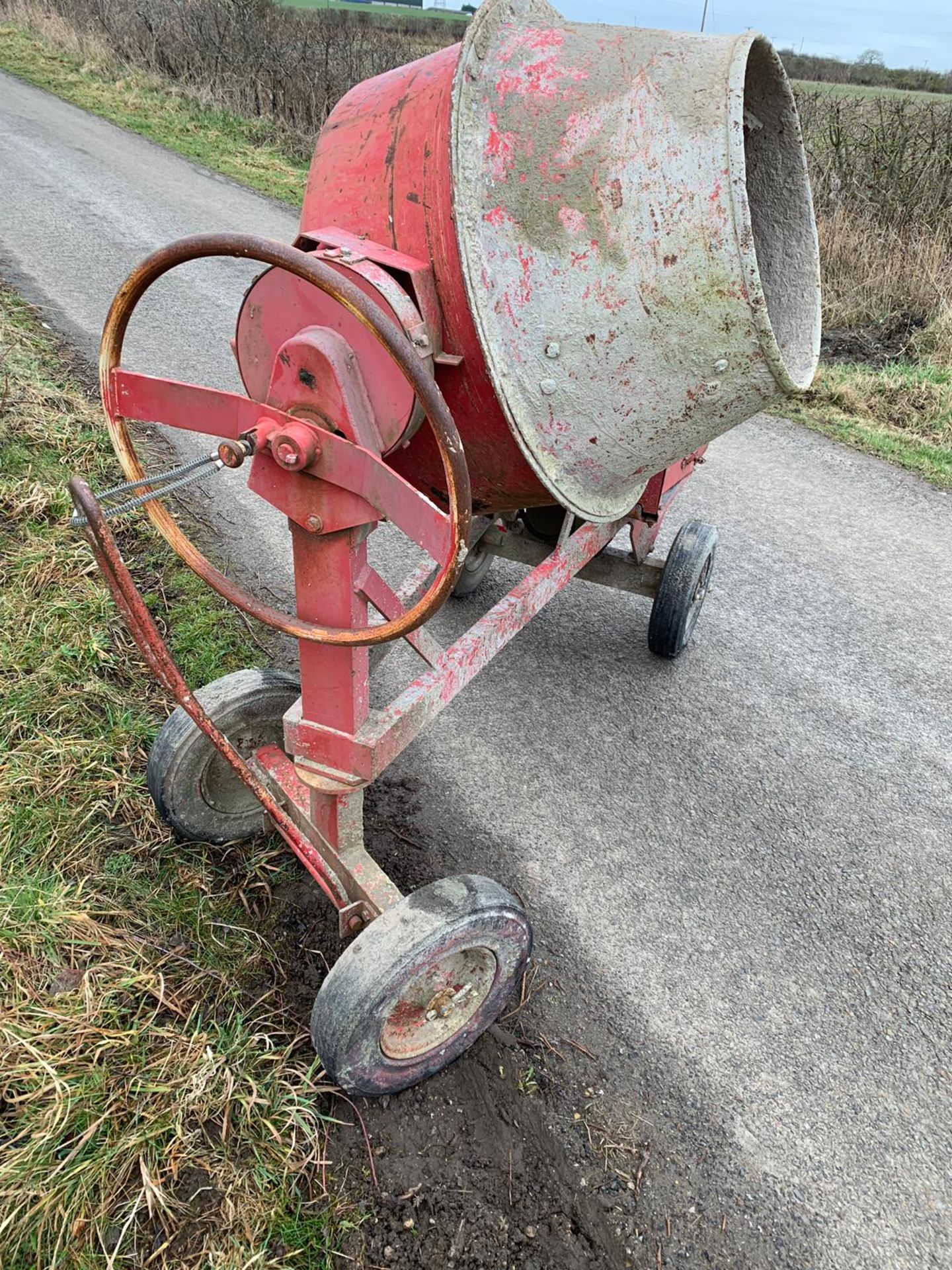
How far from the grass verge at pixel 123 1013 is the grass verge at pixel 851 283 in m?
4.16

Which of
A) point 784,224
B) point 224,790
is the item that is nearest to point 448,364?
→ point 784,224

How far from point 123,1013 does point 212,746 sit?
2.07ft

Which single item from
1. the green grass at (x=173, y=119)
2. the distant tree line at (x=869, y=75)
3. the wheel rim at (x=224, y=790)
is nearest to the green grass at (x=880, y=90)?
the distant tree line at (x=869, y=75)

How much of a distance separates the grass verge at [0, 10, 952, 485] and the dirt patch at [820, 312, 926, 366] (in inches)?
5.4

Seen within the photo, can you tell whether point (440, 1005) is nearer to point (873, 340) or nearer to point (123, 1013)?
point (123, 1013)

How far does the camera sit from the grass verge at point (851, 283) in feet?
17.2

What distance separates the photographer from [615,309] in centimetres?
164

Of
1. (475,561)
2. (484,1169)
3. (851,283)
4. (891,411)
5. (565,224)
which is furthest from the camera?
(851,283)

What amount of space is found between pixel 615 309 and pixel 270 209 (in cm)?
756

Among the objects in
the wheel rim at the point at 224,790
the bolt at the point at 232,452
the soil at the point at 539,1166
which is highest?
the bolt at the point at 232,452

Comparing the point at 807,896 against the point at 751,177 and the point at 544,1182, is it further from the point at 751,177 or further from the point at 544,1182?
the point at 751,177

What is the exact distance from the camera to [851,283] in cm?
678

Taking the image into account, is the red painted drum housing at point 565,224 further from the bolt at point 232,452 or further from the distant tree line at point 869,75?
the distant tree line at point 869,75

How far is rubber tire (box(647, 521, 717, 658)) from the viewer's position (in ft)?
10.1
